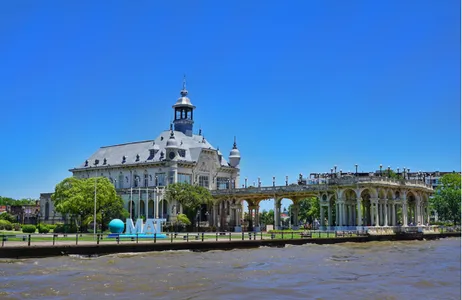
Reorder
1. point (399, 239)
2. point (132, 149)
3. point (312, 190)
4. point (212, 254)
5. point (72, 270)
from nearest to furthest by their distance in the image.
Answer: point (72, 270) → point (212, 254) → point (399, 239) → point (312, 190) → point (132, 149)

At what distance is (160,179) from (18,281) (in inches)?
3173

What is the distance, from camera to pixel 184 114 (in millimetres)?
127438

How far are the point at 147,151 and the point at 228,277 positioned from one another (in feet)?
284

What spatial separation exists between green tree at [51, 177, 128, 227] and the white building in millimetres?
13068

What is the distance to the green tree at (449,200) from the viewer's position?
140500 millimetres

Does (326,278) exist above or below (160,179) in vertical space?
below

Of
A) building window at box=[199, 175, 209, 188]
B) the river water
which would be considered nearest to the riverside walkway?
the river water

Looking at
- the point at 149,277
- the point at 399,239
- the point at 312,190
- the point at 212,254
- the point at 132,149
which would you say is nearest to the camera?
the point at 149,277

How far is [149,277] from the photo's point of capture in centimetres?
3516

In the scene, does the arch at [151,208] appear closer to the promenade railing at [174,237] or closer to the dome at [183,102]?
the promenade railing at [174,237]

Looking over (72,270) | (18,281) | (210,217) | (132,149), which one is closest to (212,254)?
(72,270)

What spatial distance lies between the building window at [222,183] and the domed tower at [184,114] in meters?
12.1

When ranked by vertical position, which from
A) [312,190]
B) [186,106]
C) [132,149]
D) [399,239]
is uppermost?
[186,106]

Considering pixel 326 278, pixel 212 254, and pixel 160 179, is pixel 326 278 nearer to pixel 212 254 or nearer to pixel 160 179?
pixel 212 254
